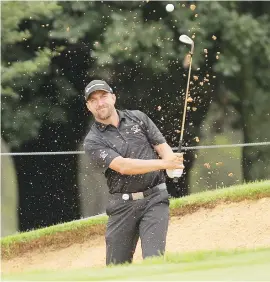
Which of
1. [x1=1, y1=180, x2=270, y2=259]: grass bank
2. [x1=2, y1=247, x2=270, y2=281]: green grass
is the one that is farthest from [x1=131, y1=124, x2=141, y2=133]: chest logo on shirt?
[x1=1, y1=180, x2=270, y2=259]: grass bank

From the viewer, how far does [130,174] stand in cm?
621

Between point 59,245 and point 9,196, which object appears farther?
point 9,196

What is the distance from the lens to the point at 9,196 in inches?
647

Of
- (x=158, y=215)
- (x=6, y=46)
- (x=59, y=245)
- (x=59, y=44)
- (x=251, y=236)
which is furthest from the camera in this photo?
(x=59, y=44)

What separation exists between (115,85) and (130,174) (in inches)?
407

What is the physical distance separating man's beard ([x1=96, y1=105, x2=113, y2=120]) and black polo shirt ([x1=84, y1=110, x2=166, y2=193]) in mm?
95

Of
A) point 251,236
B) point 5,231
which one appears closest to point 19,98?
point 5,231

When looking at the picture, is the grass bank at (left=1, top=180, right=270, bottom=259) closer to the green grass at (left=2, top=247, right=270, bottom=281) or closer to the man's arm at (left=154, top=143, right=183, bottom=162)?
the man's arm at (left=154, top=143, right=183, bottom=162)

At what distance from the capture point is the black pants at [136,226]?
6.25 meters

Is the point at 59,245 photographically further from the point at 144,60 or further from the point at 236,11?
the point at 236,11

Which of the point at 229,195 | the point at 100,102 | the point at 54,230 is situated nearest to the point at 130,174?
the point at 100,102

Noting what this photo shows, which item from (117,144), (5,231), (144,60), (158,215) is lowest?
(5,231)

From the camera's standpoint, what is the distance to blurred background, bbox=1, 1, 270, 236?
1597 cm

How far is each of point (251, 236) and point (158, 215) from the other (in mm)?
4079
